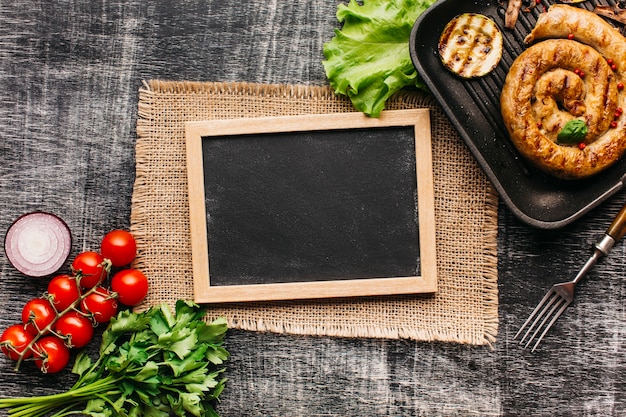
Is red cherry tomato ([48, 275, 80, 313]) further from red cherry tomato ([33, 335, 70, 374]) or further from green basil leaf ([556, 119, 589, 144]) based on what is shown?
green basil leaf ([556, 119, 589, 144])

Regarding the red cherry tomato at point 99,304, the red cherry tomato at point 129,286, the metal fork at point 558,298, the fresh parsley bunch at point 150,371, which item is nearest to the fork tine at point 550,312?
the metal fork at point 558,298

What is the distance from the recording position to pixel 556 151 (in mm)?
2109

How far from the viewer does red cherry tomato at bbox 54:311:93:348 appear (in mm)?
2221

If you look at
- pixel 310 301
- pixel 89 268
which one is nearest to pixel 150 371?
pixel 89 268

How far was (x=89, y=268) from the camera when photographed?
2.23 metres

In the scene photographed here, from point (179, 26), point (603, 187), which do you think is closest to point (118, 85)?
point (179, 26)

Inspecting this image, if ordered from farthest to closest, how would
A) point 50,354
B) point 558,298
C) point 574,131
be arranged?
1. point 558,298
2. point 50,354
3. point 574,131

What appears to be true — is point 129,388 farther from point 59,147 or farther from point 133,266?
point 59,147

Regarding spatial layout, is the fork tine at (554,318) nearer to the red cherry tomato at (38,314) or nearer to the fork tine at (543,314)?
the fork tine at (543,314)

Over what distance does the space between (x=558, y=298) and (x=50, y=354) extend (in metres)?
1.98

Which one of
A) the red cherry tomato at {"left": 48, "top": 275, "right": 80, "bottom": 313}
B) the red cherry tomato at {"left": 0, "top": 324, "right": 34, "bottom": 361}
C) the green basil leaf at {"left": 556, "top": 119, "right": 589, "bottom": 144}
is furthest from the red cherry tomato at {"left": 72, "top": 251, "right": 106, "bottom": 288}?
the green basil leaf at {"left": 556, "top": 119, "right": 589, "bottom": 144}

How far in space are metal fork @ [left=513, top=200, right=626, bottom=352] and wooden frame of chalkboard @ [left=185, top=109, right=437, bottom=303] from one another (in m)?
0.43

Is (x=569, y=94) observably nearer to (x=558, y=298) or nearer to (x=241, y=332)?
(x=558, y=298)

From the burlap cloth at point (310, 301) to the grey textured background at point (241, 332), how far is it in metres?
0.06
